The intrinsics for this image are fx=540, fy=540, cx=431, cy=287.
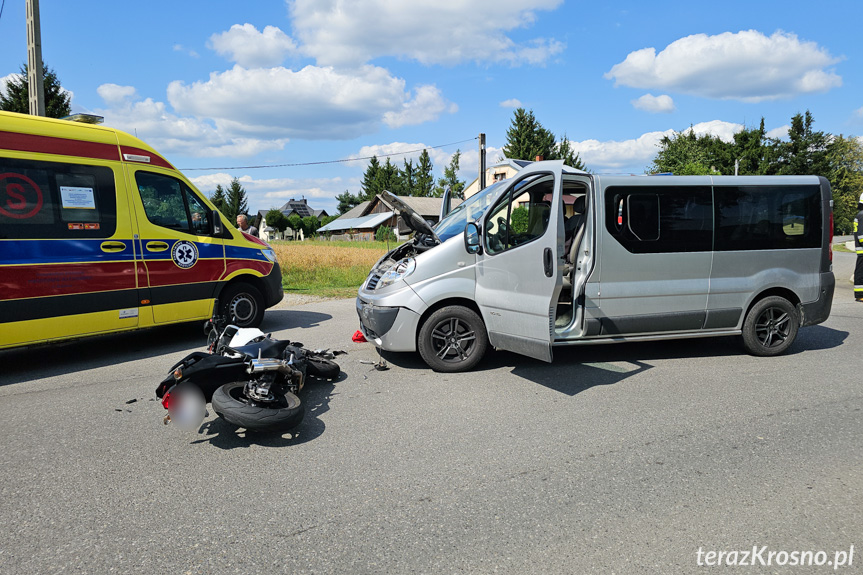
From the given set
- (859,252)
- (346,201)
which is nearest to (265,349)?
(859,252)

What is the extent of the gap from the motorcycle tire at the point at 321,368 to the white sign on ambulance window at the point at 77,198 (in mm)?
3432

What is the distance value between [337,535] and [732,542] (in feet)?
6.84

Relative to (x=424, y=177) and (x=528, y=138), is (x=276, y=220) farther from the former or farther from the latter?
(x=528, y=138)

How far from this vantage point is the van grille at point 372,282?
6406mm

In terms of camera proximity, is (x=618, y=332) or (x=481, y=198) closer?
(x=618, y=332)

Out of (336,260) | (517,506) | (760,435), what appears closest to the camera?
(517,506)

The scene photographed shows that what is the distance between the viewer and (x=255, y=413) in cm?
400

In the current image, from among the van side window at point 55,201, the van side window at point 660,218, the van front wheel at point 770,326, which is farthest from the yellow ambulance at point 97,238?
the van front wheel at point 770,326

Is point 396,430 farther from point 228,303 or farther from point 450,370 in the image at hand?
point 228,303

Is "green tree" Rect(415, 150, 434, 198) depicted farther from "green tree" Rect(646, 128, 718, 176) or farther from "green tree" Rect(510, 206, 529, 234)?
"green tree" Rect(510, 206, 529, 234)

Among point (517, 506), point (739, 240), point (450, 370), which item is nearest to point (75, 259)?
point (450, 370)

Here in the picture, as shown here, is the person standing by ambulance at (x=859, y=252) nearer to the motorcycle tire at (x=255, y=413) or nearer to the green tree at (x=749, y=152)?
the motorcycle tire at (x=255, y=413)

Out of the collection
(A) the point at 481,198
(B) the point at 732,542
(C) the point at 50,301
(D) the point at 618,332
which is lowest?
(B) the point at 732,542

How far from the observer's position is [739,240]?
639 centimetres
